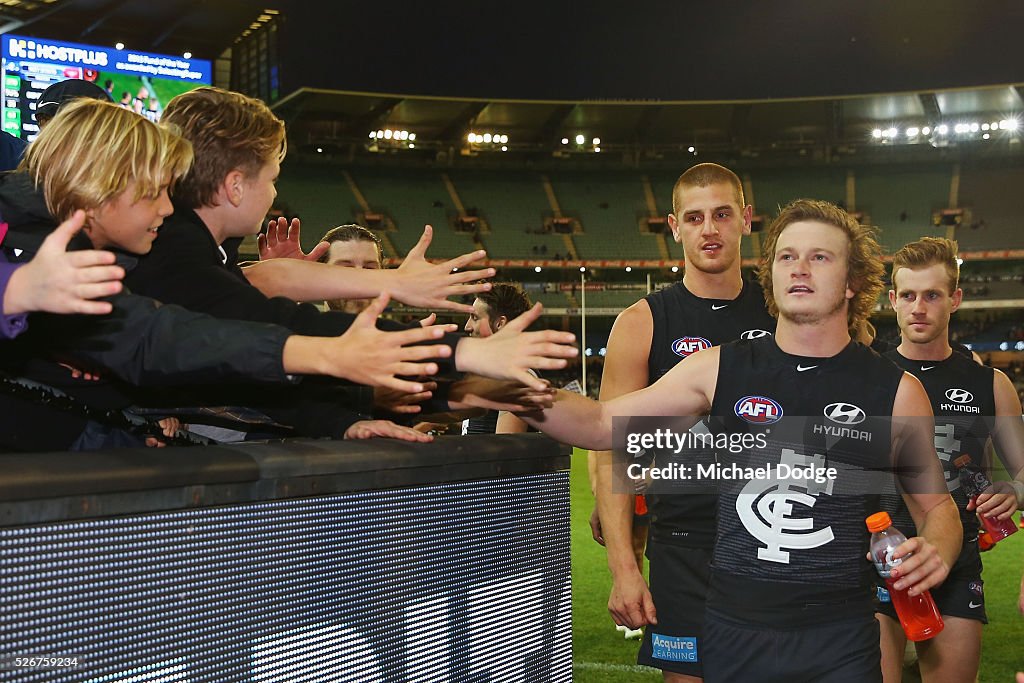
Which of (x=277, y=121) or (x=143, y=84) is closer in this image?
(x=277, y=121)

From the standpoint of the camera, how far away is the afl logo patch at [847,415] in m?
3.23

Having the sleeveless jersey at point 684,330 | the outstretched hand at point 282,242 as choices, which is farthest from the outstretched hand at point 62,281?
the sleeveless jersey at point 684,330

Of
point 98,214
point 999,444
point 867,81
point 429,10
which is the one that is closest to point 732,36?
point 867,81

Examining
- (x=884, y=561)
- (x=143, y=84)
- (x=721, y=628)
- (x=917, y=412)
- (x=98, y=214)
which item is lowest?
(x=721, y=628)

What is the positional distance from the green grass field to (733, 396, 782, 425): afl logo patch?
302 centimetres

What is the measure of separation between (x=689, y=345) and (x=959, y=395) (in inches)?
72.8

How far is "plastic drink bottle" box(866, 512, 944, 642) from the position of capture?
3.03m

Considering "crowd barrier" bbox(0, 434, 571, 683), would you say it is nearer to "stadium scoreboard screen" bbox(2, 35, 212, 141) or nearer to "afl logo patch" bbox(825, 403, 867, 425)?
"afl logo patch" bbox(825, 403, 867, 425)

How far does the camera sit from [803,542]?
3.09 metres

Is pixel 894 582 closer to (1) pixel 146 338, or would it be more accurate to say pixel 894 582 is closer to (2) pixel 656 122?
(1) pixel 146 338

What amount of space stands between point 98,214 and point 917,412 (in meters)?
2.49

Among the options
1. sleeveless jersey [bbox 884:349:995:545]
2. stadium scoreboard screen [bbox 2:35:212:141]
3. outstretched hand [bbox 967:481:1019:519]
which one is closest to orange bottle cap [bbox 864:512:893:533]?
outstretched hand [bbox 967:481:1019:519]

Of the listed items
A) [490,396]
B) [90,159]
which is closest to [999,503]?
[490,396]

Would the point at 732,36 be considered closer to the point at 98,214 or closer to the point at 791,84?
the point at 791,84
